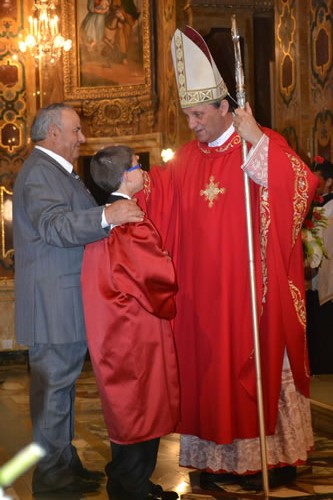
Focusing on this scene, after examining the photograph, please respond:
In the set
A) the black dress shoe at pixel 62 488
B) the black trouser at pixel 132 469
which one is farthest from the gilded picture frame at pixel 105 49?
the black trouser at pixel 132 469

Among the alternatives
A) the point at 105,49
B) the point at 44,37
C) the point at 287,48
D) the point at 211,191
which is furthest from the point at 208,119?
the point at 105,49

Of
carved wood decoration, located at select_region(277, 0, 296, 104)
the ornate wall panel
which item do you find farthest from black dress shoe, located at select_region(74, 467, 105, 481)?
the ornate wall panel

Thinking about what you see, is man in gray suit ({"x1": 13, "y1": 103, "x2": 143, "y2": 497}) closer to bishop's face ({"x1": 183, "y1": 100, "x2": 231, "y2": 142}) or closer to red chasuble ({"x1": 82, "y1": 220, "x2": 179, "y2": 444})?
red chasuble ({"x1": 82, "y1": 220, "x2": 179, "y2": 444})

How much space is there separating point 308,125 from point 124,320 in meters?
4.92

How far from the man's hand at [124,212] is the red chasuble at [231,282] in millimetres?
765

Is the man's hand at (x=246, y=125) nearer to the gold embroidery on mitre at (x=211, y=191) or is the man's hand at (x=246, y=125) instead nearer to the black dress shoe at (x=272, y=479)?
the gold embroidery on mitre at (x=211, y=191)

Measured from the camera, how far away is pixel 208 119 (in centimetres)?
405

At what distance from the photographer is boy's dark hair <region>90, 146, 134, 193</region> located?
137 inches

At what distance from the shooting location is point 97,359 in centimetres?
345

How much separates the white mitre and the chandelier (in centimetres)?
803

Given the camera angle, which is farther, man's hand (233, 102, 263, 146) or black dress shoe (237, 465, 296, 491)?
black dress shoe (237, 465, 296, 491)

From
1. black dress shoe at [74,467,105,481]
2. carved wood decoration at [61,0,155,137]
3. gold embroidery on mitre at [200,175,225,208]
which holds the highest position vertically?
carved wood decoration at [61,0,155,137]

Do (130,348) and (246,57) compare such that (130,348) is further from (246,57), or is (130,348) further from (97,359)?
(246,57)

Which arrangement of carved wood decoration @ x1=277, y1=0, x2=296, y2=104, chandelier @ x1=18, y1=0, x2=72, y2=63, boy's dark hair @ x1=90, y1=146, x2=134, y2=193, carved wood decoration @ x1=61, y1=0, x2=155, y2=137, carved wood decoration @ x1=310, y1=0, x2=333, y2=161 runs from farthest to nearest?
carved wood decoration @ x1=61, y1=0, x2=155, y2=137
chandelier @ x1=18, y1=0, x2=72, y2=63
carved wood decoration @ x1=277, y1=0, x2=296, y2=104
carved wood decoration @ x1=310, y1=0, x2=333, y2=161
boy's dark hair @ x1=90, y1=146, x2=134, y2=193
